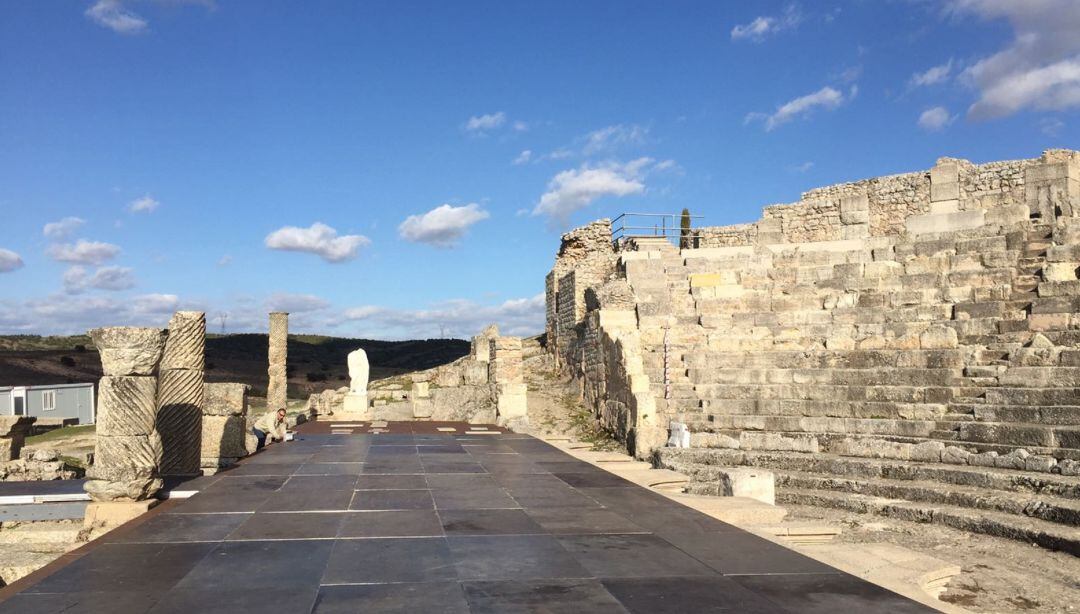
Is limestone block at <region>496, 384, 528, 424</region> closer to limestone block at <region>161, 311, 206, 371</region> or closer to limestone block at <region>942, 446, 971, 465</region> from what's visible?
limestone block at <region>161, 311, 206, 371</region>

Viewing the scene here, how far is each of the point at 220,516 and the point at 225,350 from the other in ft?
202

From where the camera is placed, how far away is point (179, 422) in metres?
9.66

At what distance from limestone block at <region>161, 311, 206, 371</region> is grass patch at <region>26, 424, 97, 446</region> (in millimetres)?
11106

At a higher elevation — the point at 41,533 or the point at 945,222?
the point at 945,222

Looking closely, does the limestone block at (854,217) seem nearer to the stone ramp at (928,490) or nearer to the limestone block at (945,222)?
the limestone block at (945,222)

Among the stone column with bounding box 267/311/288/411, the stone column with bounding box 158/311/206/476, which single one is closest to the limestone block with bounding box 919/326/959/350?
the stone column with bounding box 158/311/206/476

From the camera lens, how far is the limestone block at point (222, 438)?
10742 millimetres

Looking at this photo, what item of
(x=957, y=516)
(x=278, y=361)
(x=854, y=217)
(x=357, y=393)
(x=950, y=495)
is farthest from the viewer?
(x=854, y=217)

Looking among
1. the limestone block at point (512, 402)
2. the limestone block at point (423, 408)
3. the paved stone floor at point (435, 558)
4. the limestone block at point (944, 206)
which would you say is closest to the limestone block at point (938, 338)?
the paved stone floor at point (435, 558)

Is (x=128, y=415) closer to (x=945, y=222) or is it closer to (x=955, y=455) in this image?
(x=955, y=455)

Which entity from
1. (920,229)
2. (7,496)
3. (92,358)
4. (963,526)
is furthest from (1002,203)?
(92,358)

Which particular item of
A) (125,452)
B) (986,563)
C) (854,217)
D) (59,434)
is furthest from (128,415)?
(854,217)

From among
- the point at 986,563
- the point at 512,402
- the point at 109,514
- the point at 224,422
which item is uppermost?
the point at 224,422

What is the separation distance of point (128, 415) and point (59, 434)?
46.9ft
